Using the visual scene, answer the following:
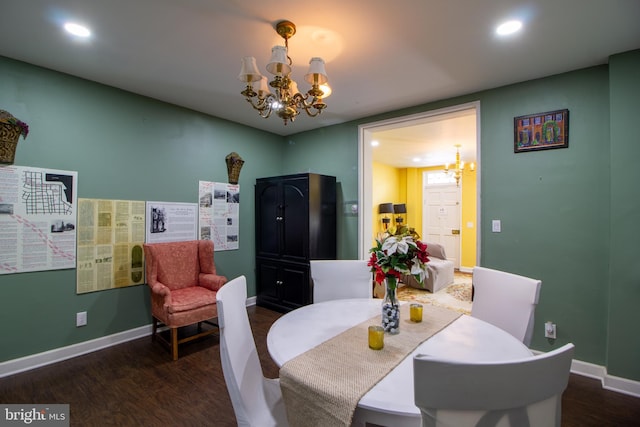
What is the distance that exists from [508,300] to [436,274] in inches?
124

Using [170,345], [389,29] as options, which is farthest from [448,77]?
[170,345]

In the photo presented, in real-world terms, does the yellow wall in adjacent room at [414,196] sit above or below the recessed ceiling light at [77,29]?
below

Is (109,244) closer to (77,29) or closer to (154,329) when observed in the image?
(154,329)

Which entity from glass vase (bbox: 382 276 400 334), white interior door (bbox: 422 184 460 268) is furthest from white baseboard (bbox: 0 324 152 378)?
white interior door (bbox: 422 184 460 268)

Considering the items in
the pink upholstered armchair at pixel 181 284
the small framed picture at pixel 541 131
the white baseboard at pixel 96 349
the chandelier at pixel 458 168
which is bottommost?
the white baseboard at pixel 96 349

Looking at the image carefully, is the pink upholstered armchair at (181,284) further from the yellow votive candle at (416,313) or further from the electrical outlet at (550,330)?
the electrical outlet at (550,330)

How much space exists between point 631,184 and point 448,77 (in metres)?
1.61

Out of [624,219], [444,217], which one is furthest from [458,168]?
[624,219]

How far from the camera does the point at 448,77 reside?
2637 millimetres

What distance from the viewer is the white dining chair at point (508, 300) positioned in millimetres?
1577

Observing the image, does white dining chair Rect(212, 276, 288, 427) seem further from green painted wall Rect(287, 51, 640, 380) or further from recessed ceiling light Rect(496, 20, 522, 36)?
green painted wall Rect(287, 51, 640, 380)

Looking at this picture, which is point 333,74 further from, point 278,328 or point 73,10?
point 278,328

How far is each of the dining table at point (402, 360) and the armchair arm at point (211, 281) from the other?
60.4 inches

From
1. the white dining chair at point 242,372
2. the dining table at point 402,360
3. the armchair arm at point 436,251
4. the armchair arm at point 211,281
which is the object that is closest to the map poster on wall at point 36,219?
the armchair arm at point 211,281
